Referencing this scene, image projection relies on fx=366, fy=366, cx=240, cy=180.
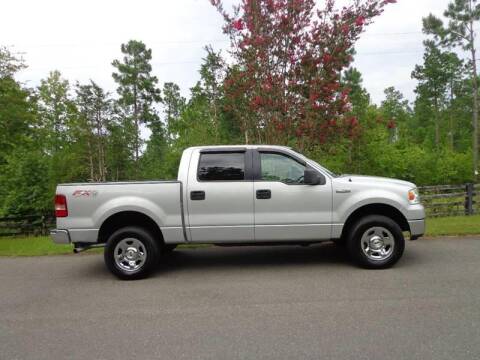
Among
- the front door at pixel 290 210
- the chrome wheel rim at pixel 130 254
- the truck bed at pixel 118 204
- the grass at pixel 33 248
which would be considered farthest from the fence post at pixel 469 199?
the grass at pixel 33 248

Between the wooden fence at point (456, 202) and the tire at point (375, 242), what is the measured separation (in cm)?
767

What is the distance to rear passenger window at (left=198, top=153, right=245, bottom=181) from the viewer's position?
5.73m

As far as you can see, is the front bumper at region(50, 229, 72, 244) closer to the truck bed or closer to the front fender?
the truck bed

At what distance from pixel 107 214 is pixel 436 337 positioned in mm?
4475

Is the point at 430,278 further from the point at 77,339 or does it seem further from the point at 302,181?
the point at 77,339

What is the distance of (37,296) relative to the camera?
5.07 m

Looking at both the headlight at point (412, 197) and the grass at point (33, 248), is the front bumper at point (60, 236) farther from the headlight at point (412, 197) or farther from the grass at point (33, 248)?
the headlight at point (412, 197)

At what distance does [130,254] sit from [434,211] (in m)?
11.2

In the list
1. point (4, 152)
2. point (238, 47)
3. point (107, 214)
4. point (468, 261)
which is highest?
point (238, 47)

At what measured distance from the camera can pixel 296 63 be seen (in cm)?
855

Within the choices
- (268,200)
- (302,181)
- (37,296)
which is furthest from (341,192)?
(37,296)

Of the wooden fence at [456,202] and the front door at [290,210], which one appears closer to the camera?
the front door at [290,210]

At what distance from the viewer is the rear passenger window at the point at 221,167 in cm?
573

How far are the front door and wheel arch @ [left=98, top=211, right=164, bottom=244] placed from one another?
5.29 feet
